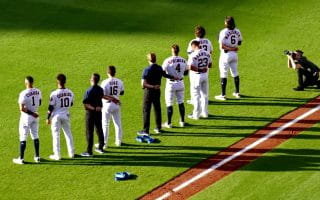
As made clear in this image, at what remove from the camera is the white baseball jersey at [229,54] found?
20.6 metres

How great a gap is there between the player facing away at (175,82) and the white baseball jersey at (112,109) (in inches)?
55.6

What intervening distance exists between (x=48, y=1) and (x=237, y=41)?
7684 millimetres

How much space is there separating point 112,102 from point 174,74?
173 cm

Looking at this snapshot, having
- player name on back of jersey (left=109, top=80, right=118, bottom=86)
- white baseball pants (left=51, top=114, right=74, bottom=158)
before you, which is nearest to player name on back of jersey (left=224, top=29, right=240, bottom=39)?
player name on back of jersey (left=109, top=80, right=118, bottom=86)

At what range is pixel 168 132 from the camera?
19.6 metres

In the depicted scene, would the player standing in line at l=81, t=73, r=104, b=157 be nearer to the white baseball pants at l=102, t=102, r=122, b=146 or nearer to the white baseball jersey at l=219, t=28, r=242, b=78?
the white baseball pants at l=102, t=102, r=122, b=146

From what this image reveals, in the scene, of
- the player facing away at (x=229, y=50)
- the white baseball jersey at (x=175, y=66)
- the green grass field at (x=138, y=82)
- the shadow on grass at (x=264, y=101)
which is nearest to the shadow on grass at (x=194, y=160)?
the green grass field at (x=138, y=82)

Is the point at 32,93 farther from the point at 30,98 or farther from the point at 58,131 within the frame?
the point at 58,131

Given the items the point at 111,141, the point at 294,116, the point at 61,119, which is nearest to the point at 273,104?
the point at 294,116

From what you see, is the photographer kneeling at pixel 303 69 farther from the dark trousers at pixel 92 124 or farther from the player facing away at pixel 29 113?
the player facing away at pixel 29 113

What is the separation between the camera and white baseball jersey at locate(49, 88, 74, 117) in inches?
697

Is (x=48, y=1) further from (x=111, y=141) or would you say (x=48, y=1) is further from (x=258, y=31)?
(x=111, y=141)

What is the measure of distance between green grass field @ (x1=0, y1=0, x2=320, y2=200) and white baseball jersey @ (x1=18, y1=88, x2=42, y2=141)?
0.72 metres

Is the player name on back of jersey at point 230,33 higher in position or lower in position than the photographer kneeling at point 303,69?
higher
